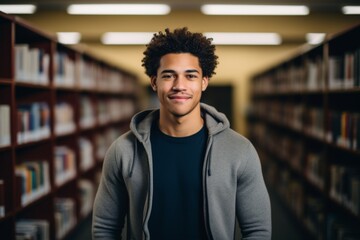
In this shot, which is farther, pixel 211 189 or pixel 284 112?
pixel 284 112

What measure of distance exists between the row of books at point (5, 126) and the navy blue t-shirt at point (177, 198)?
1.42 metres

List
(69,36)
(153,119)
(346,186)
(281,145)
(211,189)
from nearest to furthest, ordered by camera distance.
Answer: (211,189) → (153,119) → (346,186) → (281,145) → (69,36)

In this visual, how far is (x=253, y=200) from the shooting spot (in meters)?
1.67

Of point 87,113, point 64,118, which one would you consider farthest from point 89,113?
point 64,118

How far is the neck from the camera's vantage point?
171 centimetres

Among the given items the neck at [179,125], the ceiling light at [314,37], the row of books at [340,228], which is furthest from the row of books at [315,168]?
the ceiling light at [314,37]

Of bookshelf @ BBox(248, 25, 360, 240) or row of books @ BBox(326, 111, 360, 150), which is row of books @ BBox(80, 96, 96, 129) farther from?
row of books @ BBox(326, 111, 360, 150)

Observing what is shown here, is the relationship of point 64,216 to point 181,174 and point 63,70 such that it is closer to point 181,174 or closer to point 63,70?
point 63,70

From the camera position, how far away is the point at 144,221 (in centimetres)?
161

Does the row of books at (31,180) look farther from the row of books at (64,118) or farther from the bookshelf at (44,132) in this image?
the row of books at (64,118)

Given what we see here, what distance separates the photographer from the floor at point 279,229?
4.21 metres

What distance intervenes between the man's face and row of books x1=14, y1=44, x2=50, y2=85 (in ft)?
5.46

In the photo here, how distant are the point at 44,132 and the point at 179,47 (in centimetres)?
218

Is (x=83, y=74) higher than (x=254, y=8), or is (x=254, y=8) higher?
(x=254, y=8)
